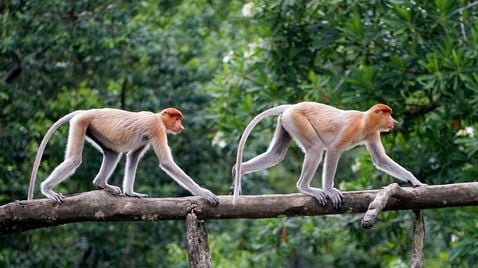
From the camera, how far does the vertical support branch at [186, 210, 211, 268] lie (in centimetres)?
615

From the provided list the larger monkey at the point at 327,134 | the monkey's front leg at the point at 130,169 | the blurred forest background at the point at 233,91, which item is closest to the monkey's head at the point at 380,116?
the larger monkey at the point at 327,134

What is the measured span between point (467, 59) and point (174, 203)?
13.1 feet

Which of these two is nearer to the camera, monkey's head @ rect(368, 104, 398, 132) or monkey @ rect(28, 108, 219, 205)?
monkey @ rect(28, 108, 219, 205)

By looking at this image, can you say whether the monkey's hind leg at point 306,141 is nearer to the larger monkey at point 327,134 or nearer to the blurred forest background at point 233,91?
the larger monkey at point 327,134

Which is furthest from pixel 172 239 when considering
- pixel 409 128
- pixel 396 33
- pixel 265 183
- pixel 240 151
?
pixel 240 151

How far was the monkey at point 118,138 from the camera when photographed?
658 cm

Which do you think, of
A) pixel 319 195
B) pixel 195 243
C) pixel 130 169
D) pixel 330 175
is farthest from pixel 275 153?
pixel 195 243

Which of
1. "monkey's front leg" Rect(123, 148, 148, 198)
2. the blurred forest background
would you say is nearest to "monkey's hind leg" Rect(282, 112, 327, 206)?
"monkey's front leg" Rect(123, 148, 148, 198)

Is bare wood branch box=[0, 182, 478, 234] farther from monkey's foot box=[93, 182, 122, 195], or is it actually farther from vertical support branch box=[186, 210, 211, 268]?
monkey's foot box=[93, 182, 122, 195]

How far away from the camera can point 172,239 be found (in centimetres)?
1328

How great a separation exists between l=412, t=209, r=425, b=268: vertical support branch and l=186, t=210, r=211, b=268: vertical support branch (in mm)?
1292

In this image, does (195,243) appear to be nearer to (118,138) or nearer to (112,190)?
(112,190)

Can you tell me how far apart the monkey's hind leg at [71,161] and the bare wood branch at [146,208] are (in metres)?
0.25

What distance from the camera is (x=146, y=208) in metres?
6.17
